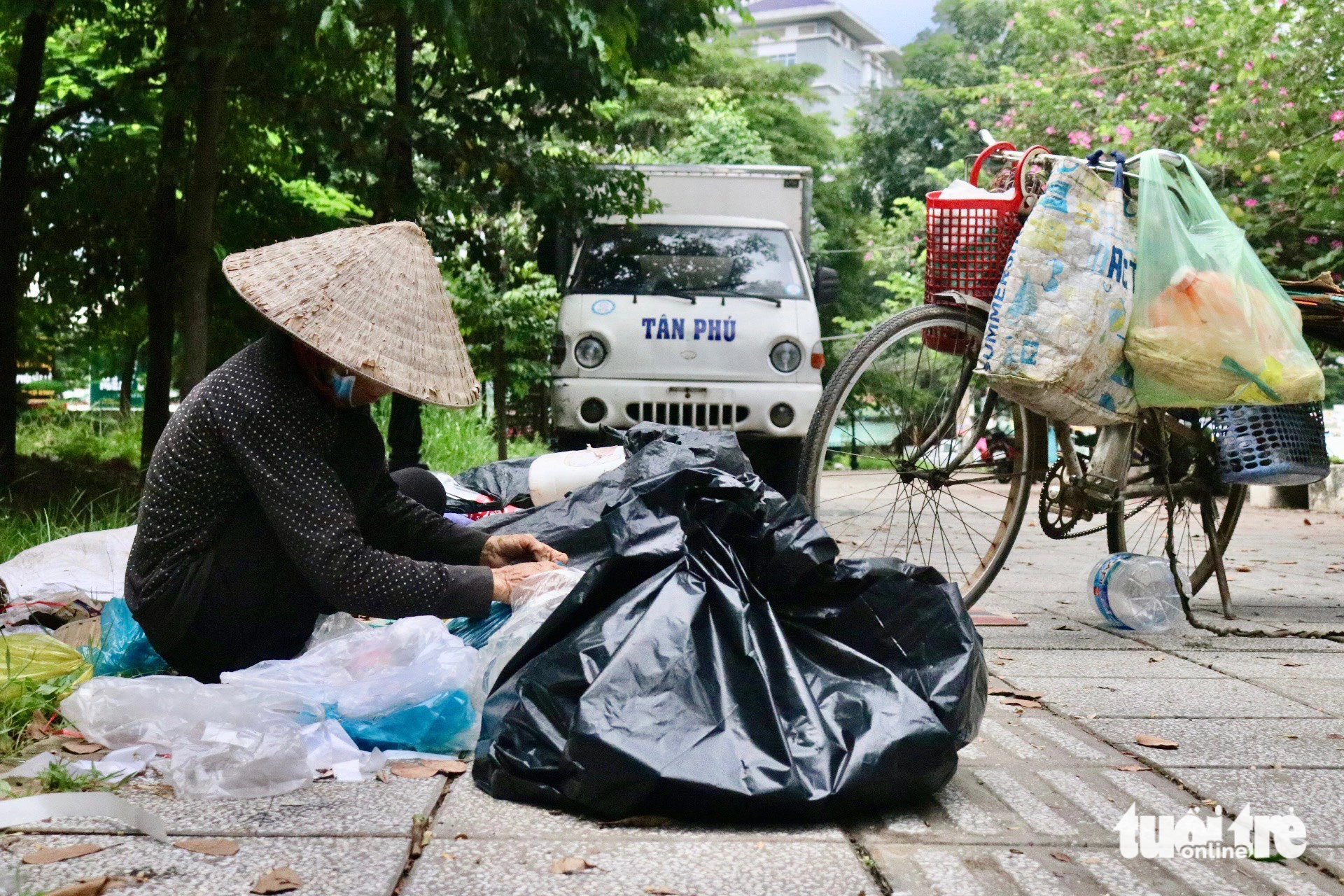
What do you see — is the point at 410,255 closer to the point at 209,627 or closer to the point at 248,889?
the point at 209,627

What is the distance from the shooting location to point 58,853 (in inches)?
79.2

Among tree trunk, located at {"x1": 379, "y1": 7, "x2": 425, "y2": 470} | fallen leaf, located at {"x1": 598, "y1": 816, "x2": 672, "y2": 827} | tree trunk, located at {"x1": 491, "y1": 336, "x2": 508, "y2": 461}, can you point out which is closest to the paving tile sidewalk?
fallen leaf, located at {"x1": 598, "y1": 816, "x2": 672, "y2": 827}

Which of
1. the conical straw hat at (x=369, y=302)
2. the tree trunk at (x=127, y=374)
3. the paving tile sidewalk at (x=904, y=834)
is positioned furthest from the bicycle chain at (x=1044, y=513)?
the tree trunk at (x=127, y=374)

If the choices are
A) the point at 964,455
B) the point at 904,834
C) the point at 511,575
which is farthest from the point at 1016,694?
the point at 511,575

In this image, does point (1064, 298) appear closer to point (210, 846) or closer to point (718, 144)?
point (210, 846)

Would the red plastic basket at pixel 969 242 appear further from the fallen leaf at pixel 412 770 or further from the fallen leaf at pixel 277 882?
the fallen leaf at pixel 277 882

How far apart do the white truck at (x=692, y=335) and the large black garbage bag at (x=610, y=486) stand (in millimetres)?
3923

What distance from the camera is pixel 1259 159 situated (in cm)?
921

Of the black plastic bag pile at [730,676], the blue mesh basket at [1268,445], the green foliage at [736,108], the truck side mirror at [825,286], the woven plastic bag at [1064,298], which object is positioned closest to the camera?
the black plastic bag pile at [730,676]

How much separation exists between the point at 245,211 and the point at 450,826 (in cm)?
661

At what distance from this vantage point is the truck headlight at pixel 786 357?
26.3ft

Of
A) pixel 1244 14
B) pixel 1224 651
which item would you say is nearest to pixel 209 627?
pixel 1224 651

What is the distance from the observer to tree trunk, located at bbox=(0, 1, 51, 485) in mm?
7074

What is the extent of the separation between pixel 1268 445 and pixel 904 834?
267 cm
